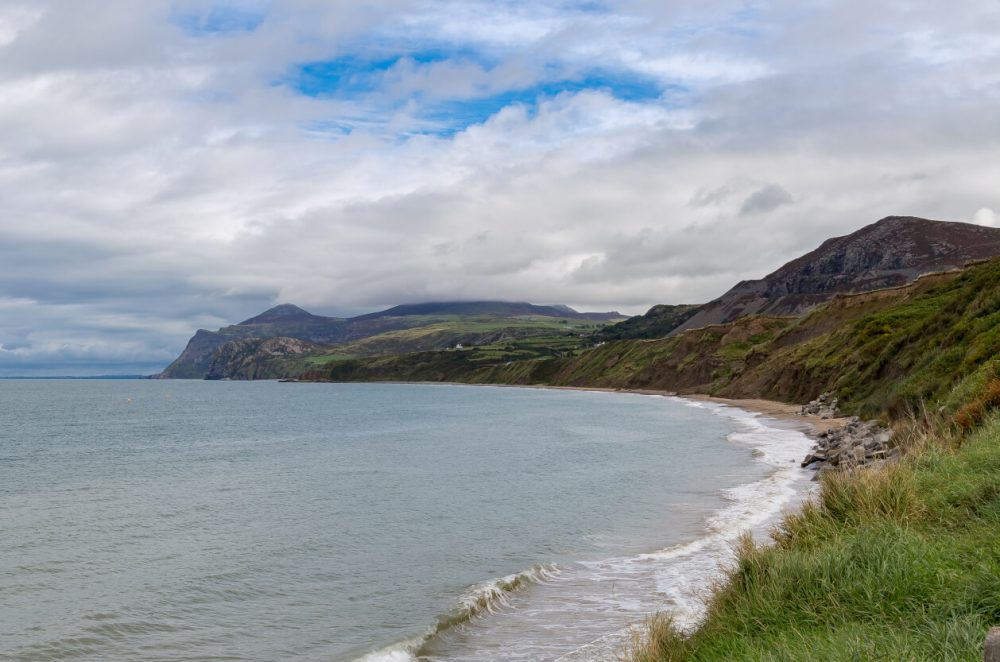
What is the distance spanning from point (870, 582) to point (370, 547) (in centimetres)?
1710

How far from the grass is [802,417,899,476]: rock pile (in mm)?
12722

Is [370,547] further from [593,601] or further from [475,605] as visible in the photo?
[593,601]

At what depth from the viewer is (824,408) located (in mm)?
64750

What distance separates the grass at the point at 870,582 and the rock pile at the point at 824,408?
51.4 metres

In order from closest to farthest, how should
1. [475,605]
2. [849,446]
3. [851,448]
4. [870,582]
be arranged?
[870,582] < [475,605] < [851,448] < [849,446]

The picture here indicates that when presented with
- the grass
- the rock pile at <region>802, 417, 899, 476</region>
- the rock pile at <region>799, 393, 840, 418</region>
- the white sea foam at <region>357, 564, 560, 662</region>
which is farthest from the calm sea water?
the rock pile at <region>799, 393, 840, 418</region>

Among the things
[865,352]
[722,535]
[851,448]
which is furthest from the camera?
[865,352]

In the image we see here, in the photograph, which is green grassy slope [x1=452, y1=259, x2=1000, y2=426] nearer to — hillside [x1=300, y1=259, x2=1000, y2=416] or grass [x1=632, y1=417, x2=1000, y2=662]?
hillside [x1=300, y1=259, x2=1000, y2=416]

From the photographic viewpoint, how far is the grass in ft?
22.8

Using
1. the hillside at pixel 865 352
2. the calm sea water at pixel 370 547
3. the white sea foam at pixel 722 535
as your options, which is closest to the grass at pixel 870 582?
the white sea foam at pixel 722 535

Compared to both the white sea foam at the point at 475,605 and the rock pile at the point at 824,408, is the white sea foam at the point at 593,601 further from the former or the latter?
the rock pile at the point at 824,408

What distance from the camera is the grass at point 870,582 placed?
6.96 meters

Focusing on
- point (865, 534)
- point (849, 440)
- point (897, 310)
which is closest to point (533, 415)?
point (897, 310)

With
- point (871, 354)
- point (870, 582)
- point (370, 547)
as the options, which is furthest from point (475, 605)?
point (871, 354)
